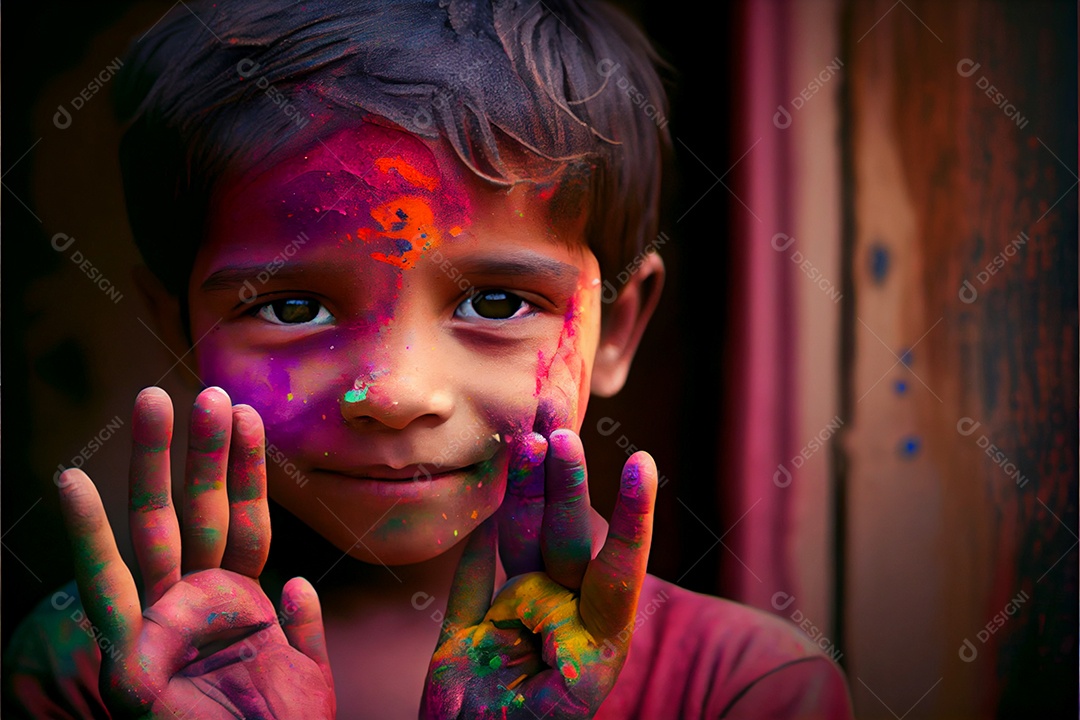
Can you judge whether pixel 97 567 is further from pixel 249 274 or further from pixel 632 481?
pixel 632 481

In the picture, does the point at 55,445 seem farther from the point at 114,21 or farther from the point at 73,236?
the point at 114,21

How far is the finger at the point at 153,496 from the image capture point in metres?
0.97

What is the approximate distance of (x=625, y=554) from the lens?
39.1 inches

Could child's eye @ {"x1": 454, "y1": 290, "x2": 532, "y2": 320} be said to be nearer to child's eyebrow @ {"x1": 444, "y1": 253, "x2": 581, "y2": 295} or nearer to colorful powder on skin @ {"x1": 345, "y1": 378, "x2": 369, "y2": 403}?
child's eyebrow @ {"x1": 444, "y1": 253, "x2": 581, "y2": 295}

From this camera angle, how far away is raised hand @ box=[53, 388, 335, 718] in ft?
3.09

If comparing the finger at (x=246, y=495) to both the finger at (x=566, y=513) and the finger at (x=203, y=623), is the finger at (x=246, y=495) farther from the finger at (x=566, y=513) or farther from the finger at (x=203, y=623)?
the finger at (x=566, y=513)

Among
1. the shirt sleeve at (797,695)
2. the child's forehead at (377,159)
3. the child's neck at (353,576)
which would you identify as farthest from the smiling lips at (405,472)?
the shirt sleeve at (797,695)

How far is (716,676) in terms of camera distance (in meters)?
1.29

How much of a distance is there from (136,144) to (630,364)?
2.62 feet

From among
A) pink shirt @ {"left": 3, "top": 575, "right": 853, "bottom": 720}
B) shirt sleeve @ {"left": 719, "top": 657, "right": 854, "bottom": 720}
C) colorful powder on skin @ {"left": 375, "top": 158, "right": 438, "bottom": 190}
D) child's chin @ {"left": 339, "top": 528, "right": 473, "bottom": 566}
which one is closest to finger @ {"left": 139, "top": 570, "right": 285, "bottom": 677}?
child's chin @ {"left": 339, "top": 528, "right": 473, "bottom": 566}

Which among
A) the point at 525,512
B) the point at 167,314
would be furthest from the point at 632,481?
the point at 167,314

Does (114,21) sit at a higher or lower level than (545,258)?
lower

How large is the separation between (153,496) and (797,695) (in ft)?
3.05

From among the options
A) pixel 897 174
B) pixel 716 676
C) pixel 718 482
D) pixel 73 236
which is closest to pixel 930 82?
pixel 897 174
